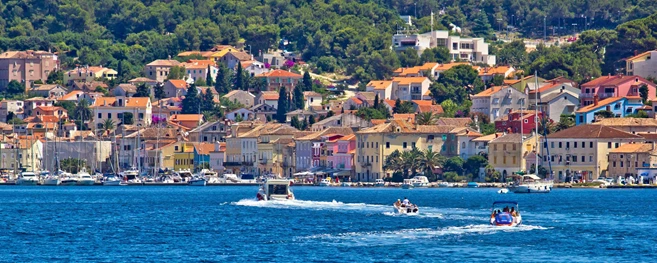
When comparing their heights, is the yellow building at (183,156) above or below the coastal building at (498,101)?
below

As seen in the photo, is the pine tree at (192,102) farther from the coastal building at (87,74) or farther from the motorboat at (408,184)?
the motorboat at (408,184)

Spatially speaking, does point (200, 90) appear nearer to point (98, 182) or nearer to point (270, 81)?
point (270, 81)

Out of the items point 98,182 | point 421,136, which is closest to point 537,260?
point 421,136

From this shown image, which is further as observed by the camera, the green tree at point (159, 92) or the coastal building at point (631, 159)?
the green tree at point (159, 92)

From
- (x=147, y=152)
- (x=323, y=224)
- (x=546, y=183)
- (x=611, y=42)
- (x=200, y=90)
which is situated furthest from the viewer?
(x=200, y=90)

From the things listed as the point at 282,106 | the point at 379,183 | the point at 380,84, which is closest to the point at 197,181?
the point at 379,183

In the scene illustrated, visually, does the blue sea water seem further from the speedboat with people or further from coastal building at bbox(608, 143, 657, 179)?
coastal building at bbox(608, 143, 657, 179)

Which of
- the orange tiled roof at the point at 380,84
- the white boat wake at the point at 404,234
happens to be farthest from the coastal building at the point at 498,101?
the white boat wake at the point at 404,234
